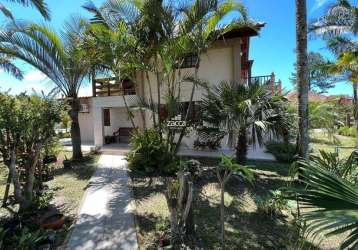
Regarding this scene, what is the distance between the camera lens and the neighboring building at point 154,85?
12891 millimetres

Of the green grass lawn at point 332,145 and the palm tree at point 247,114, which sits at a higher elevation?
the palm tree at point 247,114

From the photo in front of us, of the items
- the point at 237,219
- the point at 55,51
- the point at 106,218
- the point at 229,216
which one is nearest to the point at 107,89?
the point at 55,51

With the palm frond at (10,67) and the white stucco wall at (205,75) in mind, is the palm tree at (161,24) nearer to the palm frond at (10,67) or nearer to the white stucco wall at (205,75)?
the white stucco wall at (205,75)

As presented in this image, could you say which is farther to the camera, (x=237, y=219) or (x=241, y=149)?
(x=241, y=149)

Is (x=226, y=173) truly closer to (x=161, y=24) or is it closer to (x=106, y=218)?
(x=106, y=218)

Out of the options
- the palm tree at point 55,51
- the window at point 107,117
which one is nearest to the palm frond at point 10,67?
the palm tree at point 55,51

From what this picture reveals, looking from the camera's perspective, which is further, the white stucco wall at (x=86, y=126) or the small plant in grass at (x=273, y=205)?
the white stucco wall at (x=86, y=126)

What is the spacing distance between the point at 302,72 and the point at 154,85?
359 inches

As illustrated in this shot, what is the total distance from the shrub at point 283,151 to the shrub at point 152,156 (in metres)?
4.69

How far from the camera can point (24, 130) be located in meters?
5.62

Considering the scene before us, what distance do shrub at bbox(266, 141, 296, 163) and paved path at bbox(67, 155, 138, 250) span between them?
21.2 feet

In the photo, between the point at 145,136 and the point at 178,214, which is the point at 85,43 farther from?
the point at 178,214

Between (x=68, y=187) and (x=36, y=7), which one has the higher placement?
(x=36, y=7)

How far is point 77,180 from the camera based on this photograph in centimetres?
883
